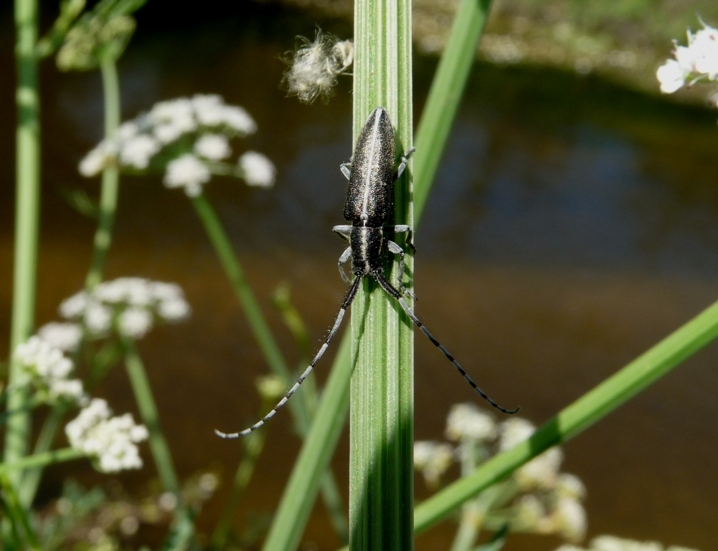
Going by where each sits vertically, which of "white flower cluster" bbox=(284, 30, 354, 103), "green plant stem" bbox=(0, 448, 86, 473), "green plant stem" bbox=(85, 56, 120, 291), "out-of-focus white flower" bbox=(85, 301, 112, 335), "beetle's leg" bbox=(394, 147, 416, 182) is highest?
"green plant stem" bbox=(85, 56, 120, 291)

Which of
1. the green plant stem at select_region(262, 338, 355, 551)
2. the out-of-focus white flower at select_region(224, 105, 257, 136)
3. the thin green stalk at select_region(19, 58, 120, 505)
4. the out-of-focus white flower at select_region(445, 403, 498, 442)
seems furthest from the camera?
the out-of-focus white flower at select_region(224, 105, 257, 136)

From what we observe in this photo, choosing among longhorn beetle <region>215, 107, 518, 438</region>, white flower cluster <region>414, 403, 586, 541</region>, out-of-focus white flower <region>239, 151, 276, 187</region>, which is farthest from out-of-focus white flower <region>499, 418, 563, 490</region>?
out-of-focus white flower <region>239, 151, 276, 187</region>

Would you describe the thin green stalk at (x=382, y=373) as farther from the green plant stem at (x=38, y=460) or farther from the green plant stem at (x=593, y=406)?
the green plant stem at (x=38, y=460)

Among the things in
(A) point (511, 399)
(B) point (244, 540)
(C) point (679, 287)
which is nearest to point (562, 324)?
(A) point (511, 399)

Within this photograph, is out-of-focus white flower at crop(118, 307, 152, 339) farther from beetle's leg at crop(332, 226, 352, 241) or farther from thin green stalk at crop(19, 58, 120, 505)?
beetle's leg at crop(332, 226, 352, 241)

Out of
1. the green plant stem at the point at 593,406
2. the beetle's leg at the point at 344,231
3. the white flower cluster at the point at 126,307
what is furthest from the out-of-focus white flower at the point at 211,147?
the green plant stem at the point at 593,406
